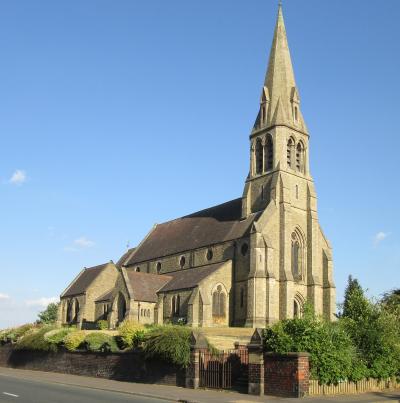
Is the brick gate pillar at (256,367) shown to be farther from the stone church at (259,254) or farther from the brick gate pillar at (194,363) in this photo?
the stone church at (259,254)

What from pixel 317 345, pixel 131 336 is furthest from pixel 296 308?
pixel 317 345

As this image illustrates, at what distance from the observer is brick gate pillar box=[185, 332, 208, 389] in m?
22.9

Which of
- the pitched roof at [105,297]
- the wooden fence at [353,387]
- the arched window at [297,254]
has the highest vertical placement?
the arched window at [297,254]

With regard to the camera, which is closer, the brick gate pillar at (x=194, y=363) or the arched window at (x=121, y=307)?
the brick gate pillar at (x=194, y=363)

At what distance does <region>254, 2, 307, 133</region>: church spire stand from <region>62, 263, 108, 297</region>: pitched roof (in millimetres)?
24376

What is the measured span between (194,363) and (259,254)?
74.1 ft

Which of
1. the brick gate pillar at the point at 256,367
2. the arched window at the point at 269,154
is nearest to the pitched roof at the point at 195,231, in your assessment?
the arched window at the point at 269,154

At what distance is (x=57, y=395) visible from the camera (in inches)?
762

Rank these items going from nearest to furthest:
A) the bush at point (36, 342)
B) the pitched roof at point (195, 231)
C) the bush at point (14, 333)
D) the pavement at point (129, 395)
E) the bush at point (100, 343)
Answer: the pavement at point (129, 395)
the bush at point (100, 343)
the bush at point (36, 342)
the bush at point (14, 333)
the pitched roof at point (195, 231)

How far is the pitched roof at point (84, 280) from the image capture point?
2366 inches

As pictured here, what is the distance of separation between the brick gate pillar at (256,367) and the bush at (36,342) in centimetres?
1756

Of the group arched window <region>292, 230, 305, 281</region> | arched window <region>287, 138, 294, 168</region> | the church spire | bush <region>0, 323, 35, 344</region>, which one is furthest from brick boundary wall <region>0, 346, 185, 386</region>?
the church spire

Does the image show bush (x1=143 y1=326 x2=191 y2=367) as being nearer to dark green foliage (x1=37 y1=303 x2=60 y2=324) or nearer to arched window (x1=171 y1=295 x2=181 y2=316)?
arched window (x1=171 y1=295 x2=181 y2=316)

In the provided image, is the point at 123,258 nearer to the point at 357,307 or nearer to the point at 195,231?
the point at 195,231
